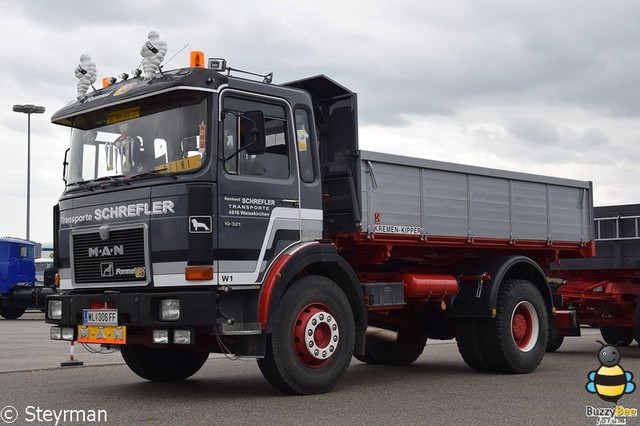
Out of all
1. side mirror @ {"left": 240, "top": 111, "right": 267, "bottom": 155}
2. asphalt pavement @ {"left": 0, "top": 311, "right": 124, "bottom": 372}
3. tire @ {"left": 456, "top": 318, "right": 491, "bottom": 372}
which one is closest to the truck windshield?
side mirror @ {"left": 240, "top": 111, "right": 267, "bottom": 155}

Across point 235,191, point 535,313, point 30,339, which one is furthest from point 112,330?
point 30,339

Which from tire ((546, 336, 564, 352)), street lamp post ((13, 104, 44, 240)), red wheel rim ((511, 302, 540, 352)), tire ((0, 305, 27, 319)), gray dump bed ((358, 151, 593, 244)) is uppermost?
street lamp post ((13, 104, 44, 240))

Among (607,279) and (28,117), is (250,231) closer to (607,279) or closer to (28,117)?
(607,279)

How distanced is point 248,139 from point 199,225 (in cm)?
100

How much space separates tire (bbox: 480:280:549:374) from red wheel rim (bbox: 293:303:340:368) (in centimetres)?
274

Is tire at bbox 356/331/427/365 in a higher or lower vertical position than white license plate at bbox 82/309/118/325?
lower

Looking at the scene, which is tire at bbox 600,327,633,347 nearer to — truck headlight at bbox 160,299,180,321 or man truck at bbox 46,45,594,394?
man truck at bbox 46,45,594,394

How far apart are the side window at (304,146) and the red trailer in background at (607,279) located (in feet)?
18.7

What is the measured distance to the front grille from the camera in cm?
838

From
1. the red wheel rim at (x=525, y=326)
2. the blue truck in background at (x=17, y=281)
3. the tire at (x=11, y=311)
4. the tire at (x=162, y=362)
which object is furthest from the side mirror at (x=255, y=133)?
the tire at (x=11, y=311)

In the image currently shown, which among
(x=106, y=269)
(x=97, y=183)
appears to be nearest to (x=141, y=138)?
(x=97, y=183)

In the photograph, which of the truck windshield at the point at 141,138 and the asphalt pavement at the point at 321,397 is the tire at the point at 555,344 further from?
the truck windshield at the point at 141,138

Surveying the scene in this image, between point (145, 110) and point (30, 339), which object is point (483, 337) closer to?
point (145, 110)

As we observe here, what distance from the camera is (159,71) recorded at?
8734mm
